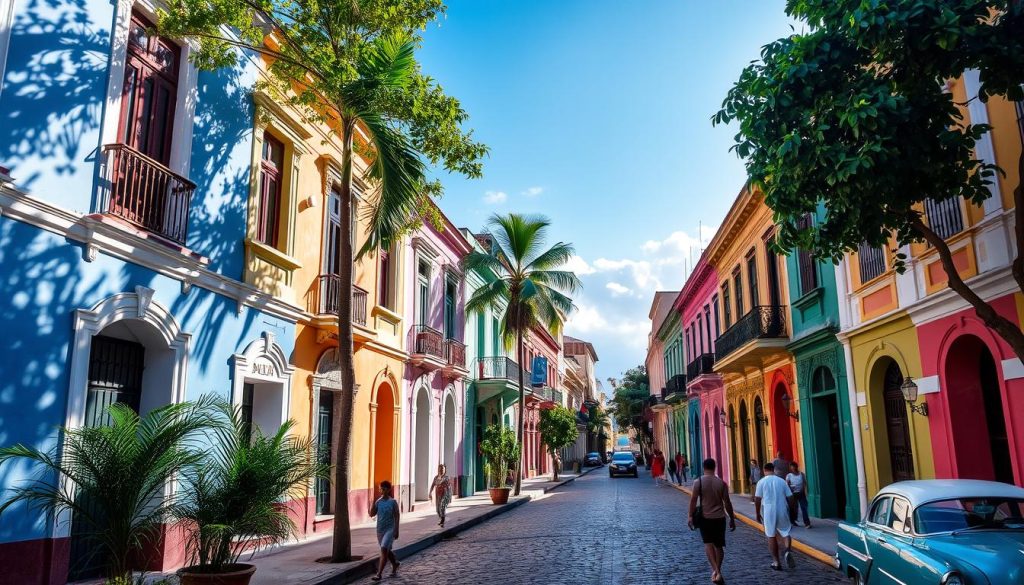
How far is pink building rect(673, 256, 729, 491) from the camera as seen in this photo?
27484mm

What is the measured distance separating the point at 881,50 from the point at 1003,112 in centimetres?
335

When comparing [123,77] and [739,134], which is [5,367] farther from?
[739,134]

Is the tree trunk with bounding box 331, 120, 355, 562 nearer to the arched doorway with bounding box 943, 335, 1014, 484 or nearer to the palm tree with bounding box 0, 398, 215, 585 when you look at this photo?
the palm tree with bounding box 0, 398, 215, 585

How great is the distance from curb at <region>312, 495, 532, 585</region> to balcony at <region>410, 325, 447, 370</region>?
14.2 ft

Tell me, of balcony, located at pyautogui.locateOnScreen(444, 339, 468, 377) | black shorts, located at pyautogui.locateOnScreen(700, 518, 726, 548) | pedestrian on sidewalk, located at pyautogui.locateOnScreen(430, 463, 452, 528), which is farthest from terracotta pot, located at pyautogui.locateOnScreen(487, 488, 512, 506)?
black shorts, located at pyautogui.locateOnScreen(700, 518, 726, 548)

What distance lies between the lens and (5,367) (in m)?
7.19

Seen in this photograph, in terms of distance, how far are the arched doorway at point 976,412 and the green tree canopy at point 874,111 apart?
3.01 m

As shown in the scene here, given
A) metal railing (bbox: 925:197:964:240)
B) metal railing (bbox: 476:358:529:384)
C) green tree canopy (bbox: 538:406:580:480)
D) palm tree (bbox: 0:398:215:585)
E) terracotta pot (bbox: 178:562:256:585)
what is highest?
metal railing (bbox: 925:197:964:240)

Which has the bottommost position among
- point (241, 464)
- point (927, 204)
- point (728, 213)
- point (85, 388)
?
point (241, 464)

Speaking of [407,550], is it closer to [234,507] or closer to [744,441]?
[234,507]

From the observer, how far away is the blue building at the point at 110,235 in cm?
743

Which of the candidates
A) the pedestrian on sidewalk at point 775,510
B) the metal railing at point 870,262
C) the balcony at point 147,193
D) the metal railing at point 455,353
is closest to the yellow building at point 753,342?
the metal railing at point 870,262

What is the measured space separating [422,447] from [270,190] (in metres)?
10.6

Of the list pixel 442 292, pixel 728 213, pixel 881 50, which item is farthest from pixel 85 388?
pixel 728 213
